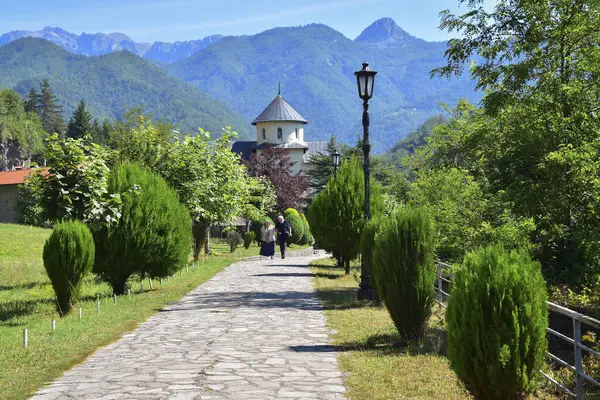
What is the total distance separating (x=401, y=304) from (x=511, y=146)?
837 centimetres

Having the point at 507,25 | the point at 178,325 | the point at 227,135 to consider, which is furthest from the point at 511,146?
the point at 227,135

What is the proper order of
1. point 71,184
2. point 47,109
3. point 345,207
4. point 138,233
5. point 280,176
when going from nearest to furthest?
point 71,184 < point 138,233 < point 345,207 < point 280,176 < point 47,109

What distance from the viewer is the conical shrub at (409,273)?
29.6 feet

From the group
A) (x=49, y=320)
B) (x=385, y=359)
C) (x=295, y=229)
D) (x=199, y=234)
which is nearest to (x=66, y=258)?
(x=49, y=320)

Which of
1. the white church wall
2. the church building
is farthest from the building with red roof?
the white church wall

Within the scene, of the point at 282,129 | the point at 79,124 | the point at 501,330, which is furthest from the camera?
the point at 79,124

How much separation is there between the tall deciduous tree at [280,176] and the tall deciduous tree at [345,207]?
35.9 m

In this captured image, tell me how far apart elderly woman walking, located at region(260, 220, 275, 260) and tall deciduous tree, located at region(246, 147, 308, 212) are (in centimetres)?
2678

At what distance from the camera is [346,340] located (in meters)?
9.58

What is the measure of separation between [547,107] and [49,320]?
11.5 metres

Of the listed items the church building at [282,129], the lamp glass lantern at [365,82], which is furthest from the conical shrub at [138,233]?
the church building at [282,129]

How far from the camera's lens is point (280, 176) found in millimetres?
57062

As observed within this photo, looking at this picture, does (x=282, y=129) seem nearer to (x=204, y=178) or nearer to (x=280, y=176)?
(x=280, y=176)

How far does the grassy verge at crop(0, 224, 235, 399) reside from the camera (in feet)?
26.3
